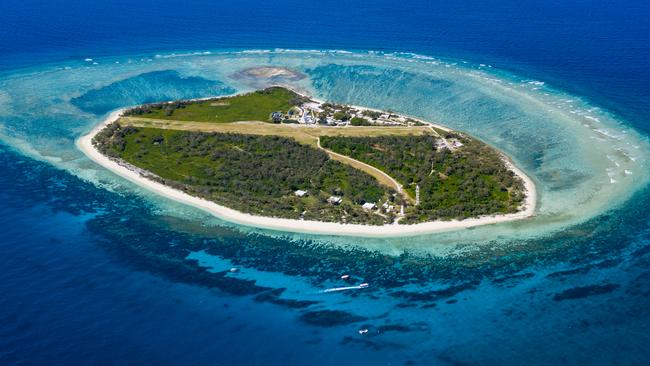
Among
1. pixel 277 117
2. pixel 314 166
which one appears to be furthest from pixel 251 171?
pixel 277 117

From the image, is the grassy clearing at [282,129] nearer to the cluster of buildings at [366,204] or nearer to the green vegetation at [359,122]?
the green vegetation at [359,122]

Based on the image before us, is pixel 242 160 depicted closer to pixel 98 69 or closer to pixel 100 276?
pixel 100 276

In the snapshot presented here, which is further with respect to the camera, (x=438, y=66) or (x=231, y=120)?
(x=438, y=66)

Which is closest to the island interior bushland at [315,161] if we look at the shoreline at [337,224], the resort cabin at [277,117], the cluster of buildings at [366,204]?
the cluster of buildings at [366,204]

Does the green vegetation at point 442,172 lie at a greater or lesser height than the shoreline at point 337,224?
greater

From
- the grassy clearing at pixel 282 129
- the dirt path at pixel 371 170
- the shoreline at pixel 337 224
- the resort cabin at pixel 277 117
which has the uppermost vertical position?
the resort cabin at pixel 277 117

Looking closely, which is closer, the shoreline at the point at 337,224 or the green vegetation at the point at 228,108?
the shoreline at the point at 337,224

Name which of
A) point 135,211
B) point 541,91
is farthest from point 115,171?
point 541,91
